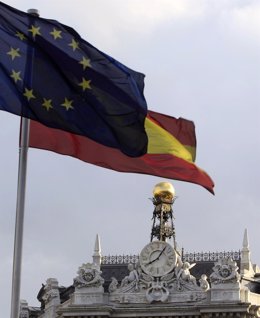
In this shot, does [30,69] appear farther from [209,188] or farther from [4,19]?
[209,188]

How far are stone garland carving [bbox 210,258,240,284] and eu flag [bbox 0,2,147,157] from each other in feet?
203

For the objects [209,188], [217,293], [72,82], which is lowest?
[209,188]

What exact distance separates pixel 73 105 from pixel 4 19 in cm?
303

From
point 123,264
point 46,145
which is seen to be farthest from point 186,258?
point 46,145

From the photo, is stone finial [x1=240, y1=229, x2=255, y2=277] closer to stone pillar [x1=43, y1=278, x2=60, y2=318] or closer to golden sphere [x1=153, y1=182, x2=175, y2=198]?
golden sphere [x1=153, y1=182, x2=175, y2=198]

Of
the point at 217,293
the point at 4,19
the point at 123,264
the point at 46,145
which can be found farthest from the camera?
the point at 123,264

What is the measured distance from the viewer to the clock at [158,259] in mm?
96938

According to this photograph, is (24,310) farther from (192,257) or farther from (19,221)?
(19,221)

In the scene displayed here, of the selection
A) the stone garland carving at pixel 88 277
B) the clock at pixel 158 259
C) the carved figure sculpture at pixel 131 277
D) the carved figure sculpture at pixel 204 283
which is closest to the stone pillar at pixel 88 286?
the stone garland carving at pixel 88 277

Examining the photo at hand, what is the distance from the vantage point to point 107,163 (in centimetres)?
3644

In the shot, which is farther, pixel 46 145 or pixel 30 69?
pixel 46 145

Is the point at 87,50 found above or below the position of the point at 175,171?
above

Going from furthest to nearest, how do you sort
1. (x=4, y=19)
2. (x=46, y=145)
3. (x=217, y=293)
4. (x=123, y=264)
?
(x=123, y=264) → (x=217, y=293) → (x=46, y=145) → (x=4, y=19)

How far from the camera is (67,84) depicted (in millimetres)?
35000
